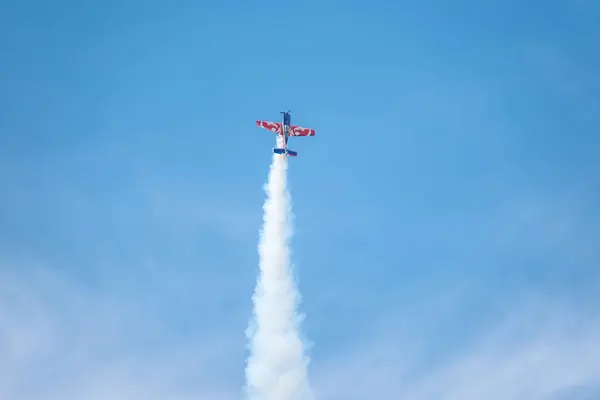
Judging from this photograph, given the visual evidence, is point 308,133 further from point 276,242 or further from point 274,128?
point 276,242

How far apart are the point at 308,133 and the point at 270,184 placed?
1326 cm

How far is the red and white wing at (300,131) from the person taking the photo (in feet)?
511

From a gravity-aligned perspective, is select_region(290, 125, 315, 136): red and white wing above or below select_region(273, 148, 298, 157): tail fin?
above

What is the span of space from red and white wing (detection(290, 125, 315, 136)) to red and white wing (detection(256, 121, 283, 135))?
2952 millimetres

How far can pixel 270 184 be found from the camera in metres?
150

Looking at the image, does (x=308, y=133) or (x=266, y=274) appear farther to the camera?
(x=308, y=133)

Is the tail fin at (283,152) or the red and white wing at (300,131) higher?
the red and white wing at (300,131)

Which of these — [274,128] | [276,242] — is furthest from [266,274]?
[274,128]

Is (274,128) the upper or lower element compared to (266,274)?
upper

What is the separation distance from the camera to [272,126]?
502 feet

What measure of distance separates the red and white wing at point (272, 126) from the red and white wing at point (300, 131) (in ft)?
9.68

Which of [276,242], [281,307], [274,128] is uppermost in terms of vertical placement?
[274,128]

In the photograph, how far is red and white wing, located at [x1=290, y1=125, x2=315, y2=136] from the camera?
511ft

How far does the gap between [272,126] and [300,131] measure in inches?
255
